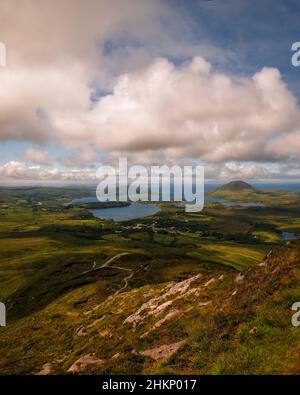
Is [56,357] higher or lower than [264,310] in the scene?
lower

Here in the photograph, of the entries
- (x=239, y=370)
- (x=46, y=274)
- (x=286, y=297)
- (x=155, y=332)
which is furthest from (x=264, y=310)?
(x=46, y=274)

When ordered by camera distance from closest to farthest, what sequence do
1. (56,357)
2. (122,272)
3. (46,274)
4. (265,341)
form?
(265,341) → (56,357) → (122,272) → (46,274)

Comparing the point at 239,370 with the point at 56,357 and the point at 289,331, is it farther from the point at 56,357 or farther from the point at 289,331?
the point at 56,357

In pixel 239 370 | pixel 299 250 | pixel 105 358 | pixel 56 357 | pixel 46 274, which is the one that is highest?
pixel 299 250

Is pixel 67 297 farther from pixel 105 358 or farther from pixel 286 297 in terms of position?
pixel 286 297

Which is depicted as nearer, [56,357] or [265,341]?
[265,341]

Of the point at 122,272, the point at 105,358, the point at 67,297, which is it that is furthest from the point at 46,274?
the point at 105,358
